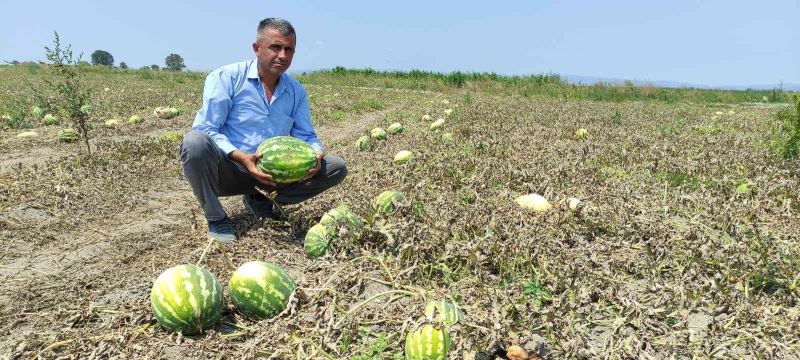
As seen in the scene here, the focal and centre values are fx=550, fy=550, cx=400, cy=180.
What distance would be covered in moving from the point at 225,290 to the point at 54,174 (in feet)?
13.7

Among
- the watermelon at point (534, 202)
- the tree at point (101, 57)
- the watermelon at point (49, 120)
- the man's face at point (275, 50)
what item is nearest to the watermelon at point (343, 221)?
the man's face at point (275, 50)

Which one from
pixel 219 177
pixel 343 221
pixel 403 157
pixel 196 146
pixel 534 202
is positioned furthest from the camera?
pixel 403 157

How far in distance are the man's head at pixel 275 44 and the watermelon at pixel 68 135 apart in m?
6.11

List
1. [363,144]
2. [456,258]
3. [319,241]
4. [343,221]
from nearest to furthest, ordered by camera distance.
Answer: [456,258], [343,221], [319,241], [363,144]

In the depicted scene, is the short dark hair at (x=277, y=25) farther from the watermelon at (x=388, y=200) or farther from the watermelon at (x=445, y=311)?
the watermelon at (x=445, y=311)

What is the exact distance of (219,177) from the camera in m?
4.56

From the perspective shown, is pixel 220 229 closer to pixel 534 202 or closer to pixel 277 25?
pixel 277 25

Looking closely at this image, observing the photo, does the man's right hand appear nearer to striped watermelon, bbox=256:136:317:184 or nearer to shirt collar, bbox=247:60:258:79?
striped watermelon, bbox=256:136:317:184

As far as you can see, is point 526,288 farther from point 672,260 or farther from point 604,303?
point 672,260

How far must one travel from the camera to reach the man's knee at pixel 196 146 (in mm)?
4168

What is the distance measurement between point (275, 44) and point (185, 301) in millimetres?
2282

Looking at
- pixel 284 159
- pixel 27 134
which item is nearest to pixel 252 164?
pixel 284 159

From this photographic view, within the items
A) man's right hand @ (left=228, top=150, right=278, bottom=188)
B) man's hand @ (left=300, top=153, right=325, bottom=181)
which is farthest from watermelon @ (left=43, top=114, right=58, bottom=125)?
man's hand @ (left=300, top=153, right=325, bottom=181)

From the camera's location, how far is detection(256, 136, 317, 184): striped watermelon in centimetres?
421
